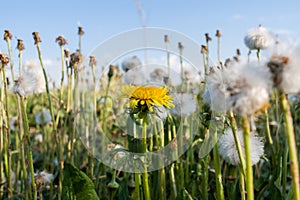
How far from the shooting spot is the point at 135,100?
0.84 meters

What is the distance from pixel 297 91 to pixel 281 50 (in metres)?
0.05

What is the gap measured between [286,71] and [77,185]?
1.87ft

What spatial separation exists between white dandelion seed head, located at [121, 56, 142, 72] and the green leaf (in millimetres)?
955

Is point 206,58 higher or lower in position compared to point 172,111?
higher

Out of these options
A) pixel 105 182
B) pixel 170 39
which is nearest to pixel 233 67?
pixel 105 182

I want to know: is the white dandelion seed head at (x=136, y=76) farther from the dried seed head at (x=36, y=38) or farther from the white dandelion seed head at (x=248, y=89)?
the white dandelion seed head at (x=248, y=89)

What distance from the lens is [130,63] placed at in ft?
5.94

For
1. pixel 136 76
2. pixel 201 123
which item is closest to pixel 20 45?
pixel 201 123

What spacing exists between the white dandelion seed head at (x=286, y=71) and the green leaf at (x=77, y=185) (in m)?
0.54

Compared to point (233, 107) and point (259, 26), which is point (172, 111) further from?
point (233, 107)

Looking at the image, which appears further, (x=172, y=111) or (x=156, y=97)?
(x=172, y=111)

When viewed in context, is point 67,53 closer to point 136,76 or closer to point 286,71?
point 136,76

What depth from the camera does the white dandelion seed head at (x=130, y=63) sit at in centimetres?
178

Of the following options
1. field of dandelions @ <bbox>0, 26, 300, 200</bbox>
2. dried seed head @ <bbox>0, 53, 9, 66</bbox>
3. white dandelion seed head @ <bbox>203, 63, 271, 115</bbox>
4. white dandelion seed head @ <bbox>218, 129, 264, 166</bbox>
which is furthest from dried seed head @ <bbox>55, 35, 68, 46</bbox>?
white dandelion seed head @ <bbox>203, 63, 271, 115</bbox>
